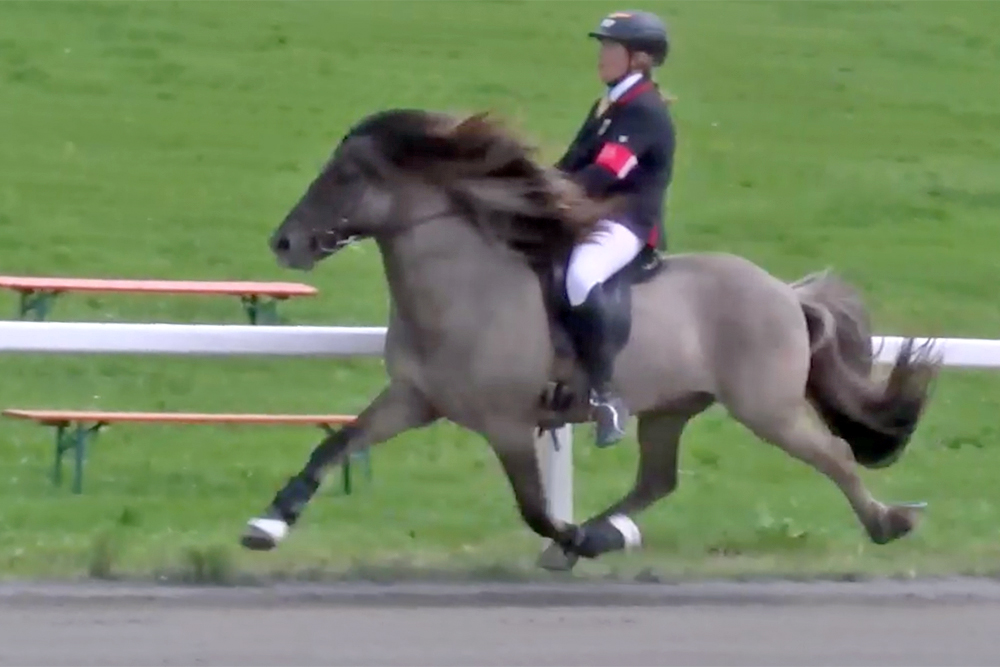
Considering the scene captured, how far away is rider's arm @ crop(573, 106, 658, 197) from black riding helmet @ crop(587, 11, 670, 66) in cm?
25

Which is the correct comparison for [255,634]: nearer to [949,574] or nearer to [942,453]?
[949,574]

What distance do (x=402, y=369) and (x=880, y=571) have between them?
2.03m

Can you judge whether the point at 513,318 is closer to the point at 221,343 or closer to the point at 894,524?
the point at 221,343

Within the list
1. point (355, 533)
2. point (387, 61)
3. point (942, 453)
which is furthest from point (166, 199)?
point (355, 533)

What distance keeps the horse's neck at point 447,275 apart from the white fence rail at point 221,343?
2.31 ft

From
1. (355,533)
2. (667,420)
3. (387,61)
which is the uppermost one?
(667,420)

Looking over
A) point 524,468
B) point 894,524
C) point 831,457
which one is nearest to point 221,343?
point 524,468

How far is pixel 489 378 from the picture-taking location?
8266 millimetres

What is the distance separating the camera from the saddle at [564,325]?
840 cm

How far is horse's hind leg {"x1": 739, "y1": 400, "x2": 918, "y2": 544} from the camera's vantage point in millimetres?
8812

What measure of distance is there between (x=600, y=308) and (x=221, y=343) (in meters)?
1.58

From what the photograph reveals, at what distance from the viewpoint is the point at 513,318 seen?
8328mm

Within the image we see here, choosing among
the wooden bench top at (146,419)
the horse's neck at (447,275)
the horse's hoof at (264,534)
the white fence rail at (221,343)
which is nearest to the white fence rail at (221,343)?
the white fence rail at (221,343)

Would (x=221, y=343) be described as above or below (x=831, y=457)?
above
